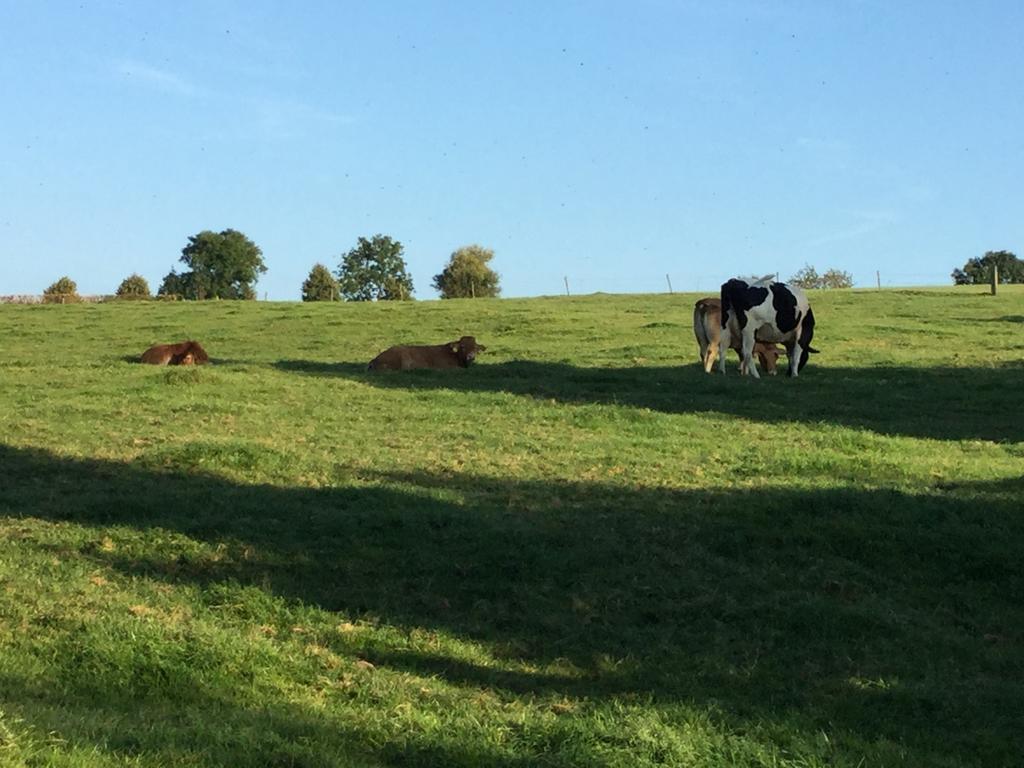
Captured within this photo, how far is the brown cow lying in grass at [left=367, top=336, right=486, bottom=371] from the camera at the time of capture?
21.9 m

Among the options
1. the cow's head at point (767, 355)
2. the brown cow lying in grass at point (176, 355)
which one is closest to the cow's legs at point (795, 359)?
the cow's head at point (767, 355)

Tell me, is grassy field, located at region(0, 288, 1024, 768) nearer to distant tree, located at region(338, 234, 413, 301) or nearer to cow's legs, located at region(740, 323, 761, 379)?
cow's legs, located at region(740, 323, 761, 379)

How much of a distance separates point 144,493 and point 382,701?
517 centimetres

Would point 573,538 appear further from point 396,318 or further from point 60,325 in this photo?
point 60,325

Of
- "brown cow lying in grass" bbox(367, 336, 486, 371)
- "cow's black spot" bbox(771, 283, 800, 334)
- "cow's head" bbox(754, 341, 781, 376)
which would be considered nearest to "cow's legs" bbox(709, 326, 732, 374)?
"cow's head" bbox(754, 341, 781, 376)

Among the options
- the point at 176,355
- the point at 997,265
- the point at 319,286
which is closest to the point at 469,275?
the point at 319,286

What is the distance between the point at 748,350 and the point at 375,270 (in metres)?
98.4

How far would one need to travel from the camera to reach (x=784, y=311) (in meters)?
22.9

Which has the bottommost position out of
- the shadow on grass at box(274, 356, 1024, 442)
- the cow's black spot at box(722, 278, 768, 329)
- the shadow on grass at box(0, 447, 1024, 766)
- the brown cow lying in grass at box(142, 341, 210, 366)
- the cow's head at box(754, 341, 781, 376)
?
the shadow on grass at box(0, 447, 1024, 766)

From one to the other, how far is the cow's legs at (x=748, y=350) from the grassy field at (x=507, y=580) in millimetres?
4202

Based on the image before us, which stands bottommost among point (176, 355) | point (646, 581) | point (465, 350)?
point (646, 581)

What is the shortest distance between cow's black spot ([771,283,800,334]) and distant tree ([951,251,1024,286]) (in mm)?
85720

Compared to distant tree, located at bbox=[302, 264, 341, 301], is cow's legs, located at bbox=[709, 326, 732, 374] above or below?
below

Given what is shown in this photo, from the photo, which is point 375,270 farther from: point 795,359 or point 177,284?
point 795,359
